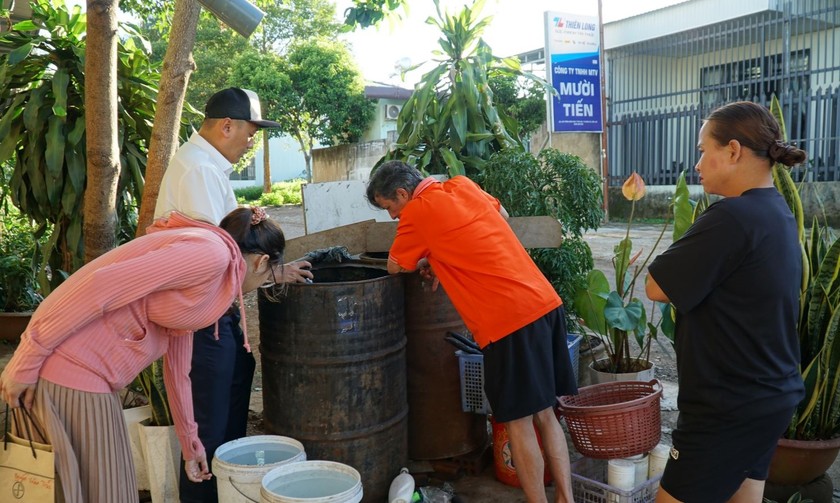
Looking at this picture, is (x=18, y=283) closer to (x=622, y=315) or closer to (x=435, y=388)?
(x=435, y=388)

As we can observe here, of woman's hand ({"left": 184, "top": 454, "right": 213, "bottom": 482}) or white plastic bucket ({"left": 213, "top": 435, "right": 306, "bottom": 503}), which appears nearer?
woman's hand ({"left": 184, "top": 454, "right": 213, "bottom": 482})

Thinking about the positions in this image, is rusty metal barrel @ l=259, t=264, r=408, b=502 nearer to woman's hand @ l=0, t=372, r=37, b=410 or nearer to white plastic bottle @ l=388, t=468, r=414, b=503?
white plastic bottle @ l=388, t=468, r=414, b=503

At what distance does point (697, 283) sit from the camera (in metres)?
2.21

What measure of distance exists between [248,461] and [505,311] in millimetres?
1281

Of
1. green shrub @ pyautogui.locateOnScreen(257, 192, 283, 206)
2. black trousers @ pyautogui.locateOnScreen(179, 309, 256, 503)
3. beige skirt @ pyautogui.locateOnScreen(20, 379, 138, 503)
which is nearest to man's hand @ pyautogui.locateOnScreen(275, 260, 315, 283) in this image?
black trousers @ pyautogui.locateOnScreen(179, 309, 256, 503)

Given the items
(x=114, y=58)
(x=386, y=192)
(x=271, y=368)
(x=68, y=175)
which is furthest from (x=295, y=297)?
(x=68, y=175)

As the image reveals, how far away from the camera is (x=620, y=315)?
4.10 m

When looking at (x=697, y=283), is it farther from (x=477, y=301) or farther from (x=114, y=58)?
(x=114, y=58)

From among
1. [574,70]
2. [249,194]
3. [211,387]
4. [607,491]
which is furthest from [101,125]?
[249,194]

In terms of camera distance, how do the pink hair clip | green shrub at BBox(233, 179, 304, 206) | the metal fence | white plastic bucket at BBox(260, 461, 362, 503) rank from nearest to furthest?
1. the pink hair clip
2. white plastic bucket at BBox(260, 461, 362, 503)
3. the metal fence
4. green shrub at BBox(233, 179, 304, 206)

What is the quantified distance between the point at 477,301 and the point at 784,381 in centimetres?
133

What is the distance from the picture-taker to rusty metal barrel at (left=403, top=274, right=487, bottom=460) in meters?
3.86

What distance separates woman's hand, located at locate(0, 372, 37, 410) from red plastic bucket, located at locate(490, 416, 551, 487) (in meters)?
2.26

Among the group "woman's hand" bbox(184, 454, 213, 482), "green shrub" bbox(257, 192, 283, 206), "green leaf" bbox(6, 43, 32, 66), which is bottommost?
"green shrub" bbox(257, 192, 283, 206)
